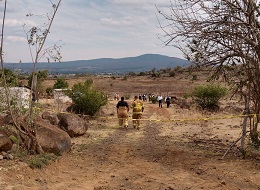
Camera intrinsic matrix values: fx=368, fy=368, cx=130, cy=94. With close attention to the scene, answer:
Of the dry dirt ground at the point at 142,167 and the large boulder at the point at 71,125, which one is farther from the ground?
the large boulder at the point at 71,125

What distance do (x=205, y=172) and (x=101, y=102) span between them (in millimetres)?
11825

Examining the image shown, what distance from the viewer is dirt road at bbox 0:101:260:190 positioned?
712 cm

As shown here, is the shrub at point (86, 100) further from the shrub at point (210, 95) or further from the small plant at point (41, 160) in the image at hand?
the small plant at point (41, 160)

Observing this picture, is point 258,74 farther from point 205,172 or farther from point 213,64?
point 205,172

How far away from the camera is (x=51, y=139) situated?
927 cm

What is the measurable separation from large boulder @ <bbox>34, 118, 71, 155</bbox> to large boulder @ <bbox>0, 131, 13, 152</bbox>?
0.83m

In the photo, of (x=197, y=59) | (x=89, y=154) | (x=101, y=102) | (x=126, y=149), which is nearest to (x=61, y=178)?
(x=89, y=154)

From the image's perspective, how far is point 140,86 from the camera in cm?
5934

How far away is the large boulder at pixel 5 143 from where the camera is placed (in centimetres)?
822

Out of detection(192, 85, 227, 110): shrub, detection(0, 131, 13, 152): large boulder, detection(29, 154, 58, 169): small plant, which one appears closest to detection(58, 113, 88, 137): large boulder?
detection(29, 154, 58, 169): small plant

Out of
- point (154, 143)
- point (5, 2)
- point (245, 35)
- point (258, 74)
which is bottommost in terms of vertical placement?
point (154, 143)

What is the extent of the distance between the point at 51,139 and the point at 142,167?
2.44 metres

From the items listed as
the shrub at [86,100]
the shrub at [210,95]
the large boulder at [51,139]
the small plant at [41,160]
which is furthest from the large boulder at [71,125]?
the shrub at [210,95]

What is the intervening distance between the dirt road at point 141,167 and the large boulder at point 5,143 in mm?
608
